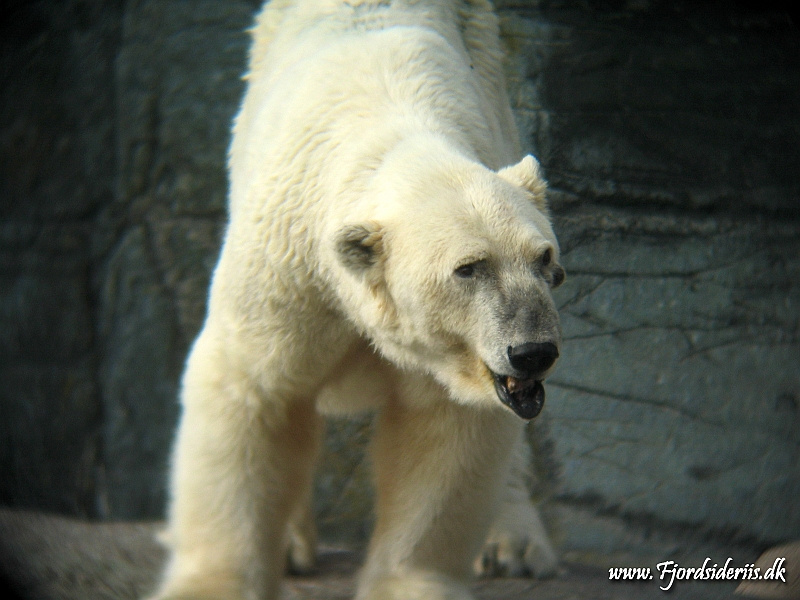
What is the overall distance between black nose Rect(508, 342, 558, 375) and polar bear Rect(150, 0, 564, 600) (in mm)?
80

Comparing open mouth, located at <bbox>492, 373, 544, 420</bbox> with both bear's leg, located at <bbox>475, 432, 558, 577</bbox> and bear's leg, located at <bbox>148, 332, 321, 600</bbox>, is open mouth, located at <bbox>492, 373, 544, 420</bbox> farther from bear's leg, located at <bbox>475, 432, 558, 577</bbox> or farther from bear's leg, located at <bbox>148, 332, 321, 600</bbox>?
bear's leg, located at <bbox>475, 432, 558, 577</bbox>

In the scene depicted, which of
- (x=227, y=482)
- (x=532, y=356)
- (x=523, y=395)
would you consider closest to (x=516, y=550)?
(x=227, y=482)

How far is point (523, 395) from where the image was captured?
1.90 metres

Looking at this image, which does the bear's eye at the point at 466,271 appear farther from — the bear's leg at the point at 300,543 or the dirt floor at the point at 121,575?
the bear's leg at the point at 300,543

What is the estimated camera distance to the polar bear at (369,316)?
6.38 ft

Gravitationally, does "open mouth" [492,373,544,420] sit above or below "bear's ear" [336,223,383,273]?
below

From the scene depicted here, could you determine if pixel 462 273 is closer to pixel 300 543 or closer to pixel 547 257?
pixel 547 257

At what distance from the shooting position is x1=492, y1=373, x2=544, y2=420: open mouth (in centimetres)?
189

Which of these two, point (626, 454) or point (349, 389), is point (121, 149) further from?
point (626, 454)

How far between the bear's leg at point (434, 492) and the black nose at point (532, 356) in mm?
526

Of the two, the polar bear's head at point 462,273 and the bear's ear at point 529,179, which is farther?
the bear's ear at point 529,179

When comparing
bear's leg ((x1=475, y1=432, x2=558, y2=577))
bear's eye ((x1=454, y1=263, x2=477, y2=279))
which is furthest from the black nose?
bear's leg ((x1=475, y1=432, x2=558, y2=577))

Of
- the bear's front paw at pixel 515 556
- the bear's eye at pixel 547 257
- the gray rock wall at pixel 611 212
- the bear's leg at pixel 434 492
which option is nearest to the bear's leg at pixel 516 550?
the bear's front paw at pixel 515 556

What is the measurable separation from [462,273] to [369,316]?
1.10 feet
